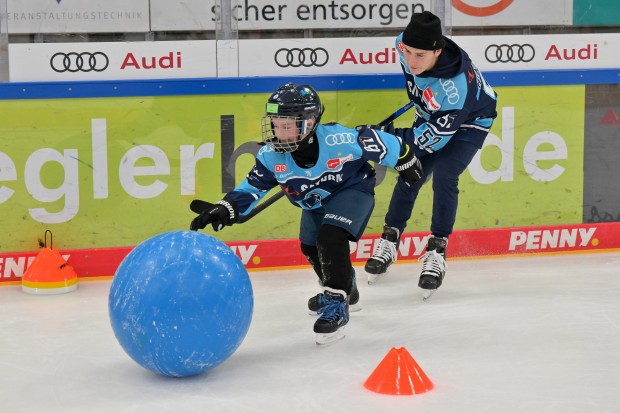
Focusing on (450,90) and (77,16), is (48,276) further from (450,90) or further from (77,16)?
(450,90)

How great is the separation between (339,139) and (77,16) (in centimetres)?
190

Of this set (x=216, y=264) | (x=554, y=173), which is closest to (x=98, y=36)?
(x=216, y=264)

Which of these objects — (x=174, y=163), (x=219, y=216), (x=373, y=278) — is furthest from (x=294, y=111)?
(x=174, y=163)

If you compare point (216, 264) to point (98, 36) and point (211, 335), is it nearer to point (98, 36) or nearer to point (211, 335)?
point (211, 335)

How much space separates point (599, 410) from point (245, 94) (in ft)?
9.85

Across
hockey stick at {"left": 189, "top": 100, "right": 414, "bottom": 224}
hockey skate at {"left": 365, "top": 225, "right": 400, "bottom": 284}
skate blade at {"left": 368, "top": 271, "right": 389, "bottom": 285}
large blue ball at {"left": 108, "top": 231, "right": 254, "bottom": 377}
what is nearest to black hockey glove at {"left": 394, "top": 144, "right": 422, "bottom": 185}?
hockey stick at {"left": 189, "top": 100, "right": 414, "bottom": 224}

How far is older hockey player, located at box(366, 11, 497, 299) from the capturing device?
5055 mm

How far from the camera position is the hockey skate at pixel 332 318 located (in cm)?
432

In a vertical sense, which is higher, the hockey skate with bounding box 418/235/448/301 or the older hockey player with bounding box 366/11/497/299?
the older hockey player with bounding box 366/11/497/299

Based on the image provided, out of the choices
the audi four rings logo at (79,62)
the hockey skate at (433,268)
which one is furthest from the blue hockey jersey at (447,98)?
the audi four rings logo at (79,62)

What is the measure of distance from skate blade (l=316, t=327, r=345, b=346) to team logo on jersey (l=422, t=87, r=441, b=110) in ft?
4.56

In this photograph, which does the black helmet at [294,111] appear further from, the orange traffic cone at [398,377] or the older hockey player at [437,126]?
the orange traffic cone at [398,377]

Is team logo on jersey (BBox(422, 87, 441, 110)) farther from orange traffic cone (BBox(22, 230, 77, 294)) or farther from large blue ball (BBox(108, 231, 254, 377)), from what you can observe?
orange traffic cone (BBox(22, 230, 77, 294))

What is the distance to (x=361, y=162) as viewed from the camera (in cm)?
455
